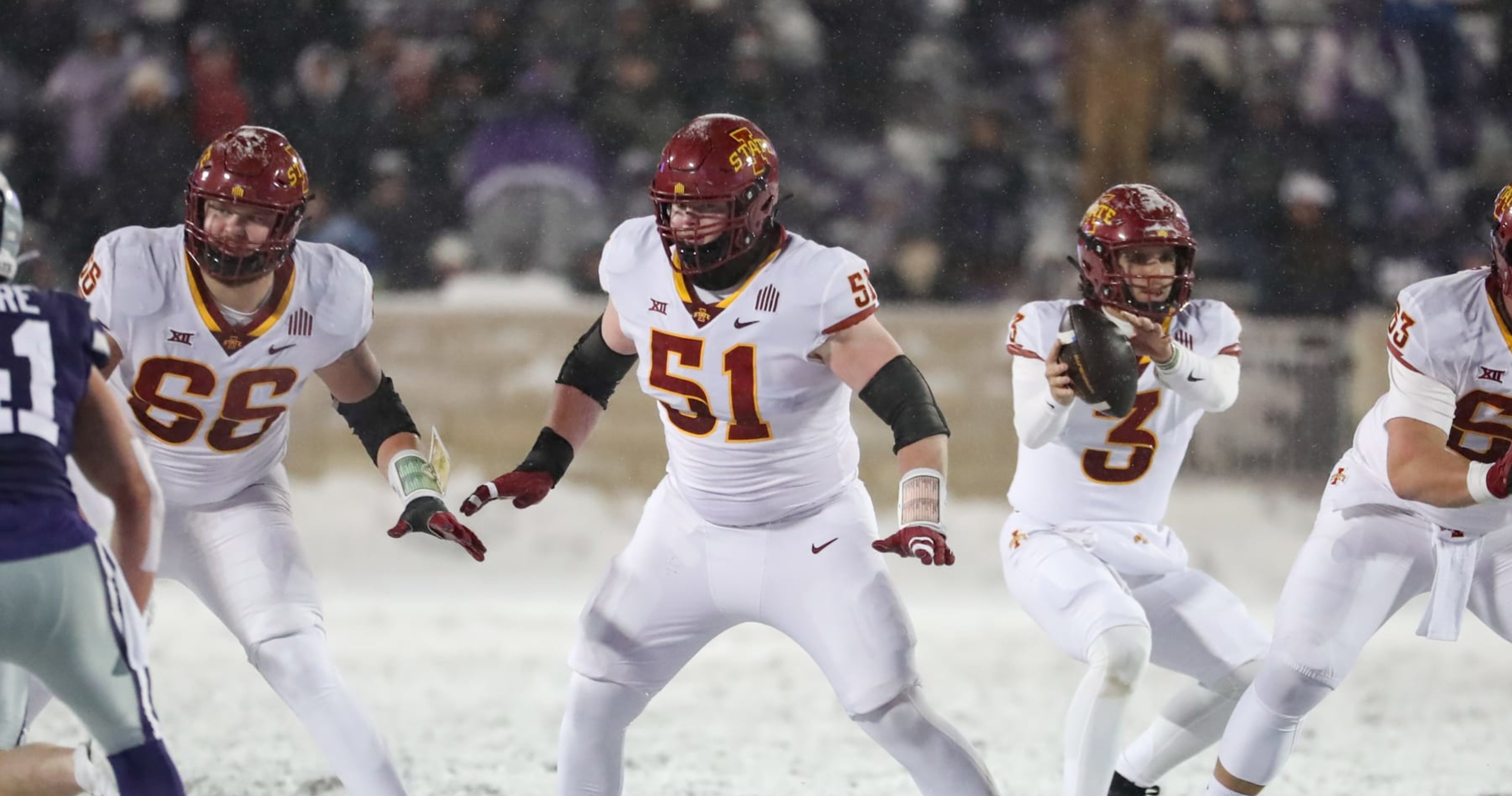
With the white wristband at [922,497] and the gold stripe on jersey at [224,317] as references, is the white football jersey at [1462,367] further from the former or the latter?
the gold stripe on jersey at [224,317]

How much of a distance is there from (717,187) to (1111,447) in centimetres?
120

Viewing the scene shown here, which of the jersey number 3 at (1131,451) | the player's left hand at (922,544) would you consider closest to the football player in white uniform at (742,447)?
the player's left hand at (922,544)

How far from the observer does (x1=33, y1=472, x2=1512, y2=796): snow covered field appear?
4363 mm

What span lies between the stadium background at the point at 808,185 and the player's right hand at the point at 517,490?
7.95 ft

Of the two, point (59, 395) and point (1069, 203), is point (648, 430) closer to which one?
point (1069, 203)

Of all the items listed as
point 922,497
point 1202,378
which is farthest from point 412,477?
point 1202,378

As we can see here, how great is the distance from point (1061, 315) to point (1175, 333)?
0.29 meters

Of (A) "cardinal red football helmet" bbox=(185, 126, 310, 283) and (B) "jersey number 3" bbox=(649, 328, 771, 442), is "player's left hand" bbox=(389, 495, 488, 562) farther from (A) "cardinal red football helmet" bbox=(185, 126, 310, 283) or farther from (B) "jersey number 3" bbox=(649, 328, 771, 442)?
(A) "cardinal red football helmet" bbox=(185, 126, 310, 283)

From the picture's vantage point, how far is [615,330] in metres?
3.56

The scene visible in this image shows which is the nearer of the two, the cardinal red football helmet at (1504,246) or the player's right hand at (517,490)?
the cardinal red football helmet at (1504,246)

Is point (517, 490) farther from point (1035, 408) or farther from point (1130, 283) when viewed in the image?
point (1130, 283)

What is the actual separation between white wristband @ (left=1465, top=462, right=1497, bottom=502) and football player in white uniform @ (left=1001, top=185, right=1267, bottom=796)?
63 centimetres

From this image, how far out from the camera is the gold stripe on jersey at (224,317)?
11.3 ft

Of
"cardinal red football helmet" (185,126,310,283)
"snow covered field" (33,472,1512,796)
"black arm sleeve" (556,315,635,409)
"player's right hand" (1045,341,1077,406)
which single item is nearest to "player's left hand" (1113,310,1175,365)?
"player's right hand" (1045,341,1077,406)
